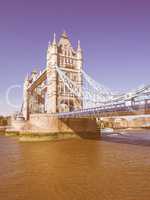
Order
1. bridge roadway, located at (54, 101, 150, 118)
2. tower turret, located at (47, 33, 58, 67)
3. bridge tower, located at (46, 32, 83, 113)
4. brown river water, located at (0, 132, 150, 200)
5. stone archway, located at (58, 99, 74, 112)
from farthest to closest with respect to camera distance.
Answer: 1. tower turret, located at (47, 33, 58, 67)
2. stone archway, located at (58, 99, 74, 112)
3. bridge tower, located at (46, 32, 83, 113)
4. bridge roadway, located at (54, 101, 150, 118)
5. brown river water, located at (0, 132, 150, 200)

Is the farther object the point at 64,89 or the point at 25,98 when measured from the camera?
the point at 25,98

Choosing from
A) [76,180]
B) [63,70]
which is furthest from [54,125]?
[76,180]

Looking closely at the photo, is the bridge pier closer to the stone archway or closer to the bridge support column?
the bridge support column

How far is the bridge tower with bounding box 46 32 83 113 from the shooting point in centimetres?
3303

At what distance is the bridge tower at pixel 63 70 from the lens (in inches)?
1300

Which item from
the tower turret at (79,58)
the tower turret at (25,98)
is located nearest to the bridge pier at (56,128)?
the tower turret at (79,58)

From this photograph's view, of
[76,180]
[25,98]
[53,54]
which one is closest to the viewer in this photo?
[76,180]

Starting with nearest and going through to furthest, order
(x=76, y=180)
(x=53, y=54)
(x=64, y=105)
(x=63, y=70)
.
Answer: (x=76, y=180), (x=64, y=105), (x=53, y=54), (x=63, y=70)

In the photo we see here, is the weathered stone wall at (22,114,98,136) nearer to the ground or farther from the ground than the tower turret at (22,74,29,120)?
nearer to the ground

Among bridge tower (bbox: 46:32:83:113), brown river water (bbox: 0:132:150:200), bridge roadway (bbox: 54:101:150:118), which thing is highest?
bridge tower (bbox: 46:32:83:113)

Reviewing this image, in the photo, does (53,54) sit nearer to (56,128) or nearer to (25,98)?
(56,128)

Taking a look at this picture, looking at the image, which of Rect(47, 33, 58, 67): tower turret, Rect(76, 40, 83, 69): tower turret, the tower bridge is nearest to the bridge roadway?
the tower bridge

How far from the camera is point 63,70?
115 feet

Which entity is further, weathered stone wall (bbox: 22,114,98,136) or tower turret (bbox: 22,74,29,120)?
tower turret (bbox: 22,74,29,120)
